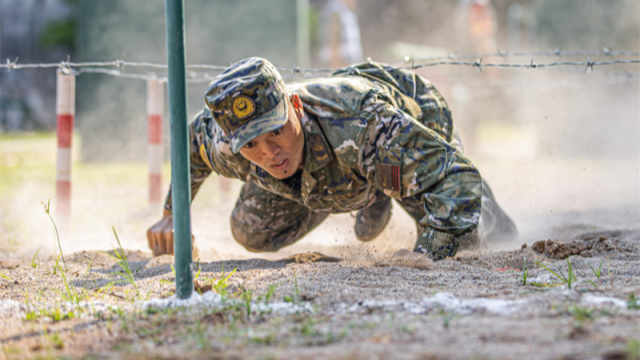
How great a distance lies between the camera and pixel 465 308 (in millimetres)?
1587

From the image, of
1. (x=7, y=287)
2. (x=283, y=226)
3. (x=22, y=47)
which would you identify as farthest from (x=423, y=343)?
(x=22, y=47)

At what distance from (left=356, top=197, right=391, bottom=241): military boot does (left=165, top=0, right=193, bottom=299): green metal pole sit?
1.67 metres

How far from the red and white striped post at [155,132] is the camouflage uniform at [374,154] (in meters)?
1.47

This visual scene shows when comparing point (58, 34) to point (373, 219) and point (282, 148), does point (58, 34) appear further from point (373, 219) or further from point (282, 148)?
point (282, 148)

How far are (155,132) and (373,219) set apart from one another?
1.94m

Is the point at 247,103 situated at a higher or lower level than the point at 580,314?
higher

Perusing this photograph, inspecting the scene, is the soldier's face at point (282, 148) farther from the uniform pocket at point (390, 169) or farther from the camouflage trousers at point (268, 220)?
the camouflage trousers at point (268, 220)

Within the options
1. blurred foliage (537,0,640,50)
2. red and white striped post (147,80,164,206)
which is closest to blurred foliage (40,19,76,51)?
blurred foliage (537,0,640,50)

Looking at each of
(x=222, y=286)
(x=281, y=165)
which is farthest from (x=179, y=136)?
(x=281, y=165)

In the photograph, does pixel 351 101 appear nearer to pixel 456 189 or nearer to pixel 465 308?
pixel 456 189

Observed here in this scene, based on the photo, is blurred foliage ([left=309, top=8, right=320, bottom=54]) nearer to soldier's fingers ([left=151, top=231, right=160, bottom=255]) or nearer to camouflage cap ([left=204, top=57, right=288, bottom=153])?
soldier's fingers ([left=151, top=231, right=160, bottom=255])

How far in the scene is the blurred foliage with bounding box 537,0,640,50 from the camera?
22.4 feet

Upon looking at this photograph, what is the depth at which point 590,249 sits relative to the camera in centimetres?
241

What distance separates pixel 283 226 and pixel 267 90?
1195mm
